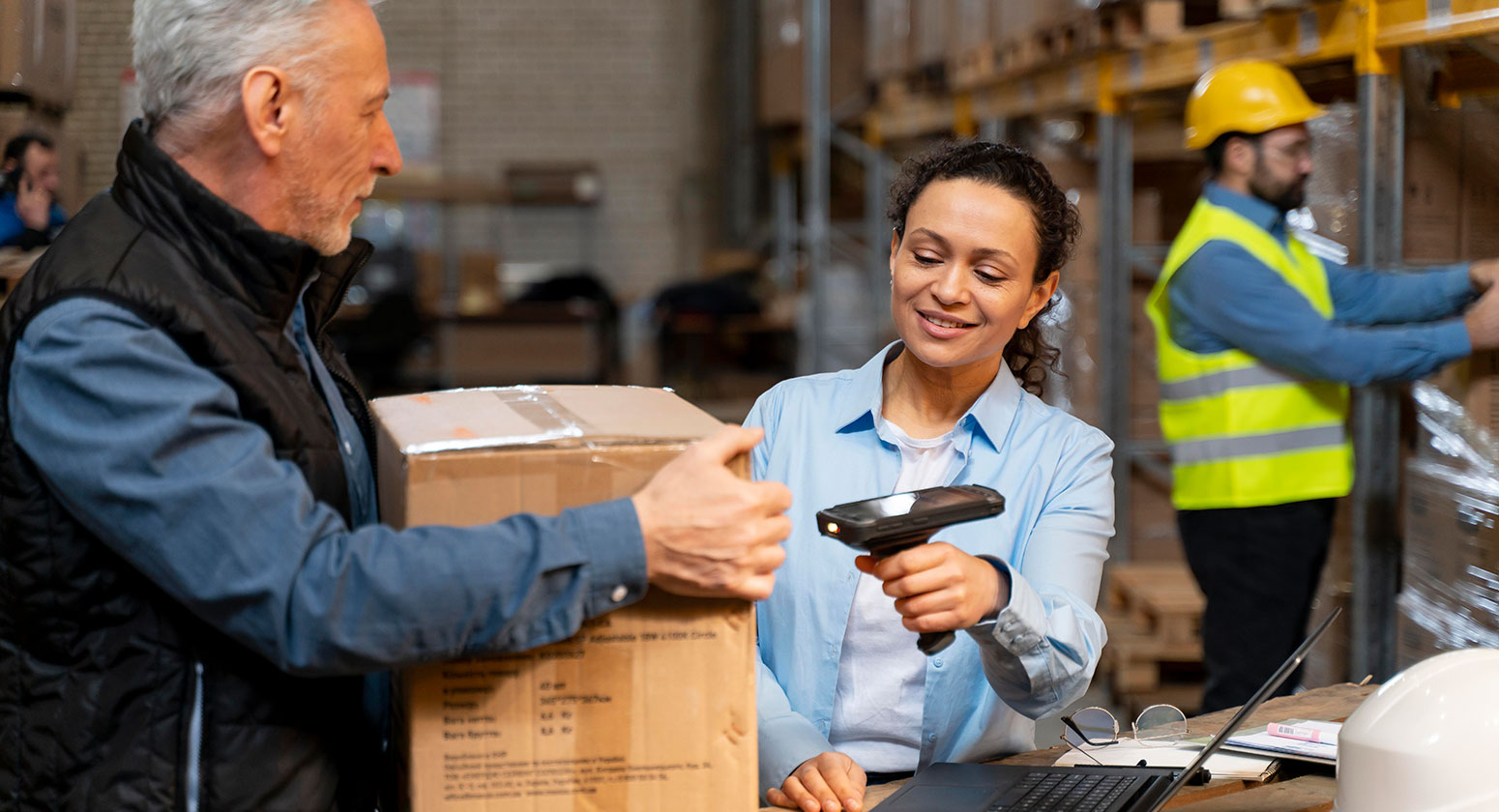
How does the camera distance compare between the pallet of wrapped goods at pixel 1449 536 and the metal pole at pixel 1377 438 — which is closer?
the pallet of wrapped goods at pixel 1449 536

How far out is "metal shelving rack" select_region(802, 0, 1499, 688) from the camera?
11.4ft

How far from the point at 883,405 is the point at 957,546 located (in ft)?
1.08

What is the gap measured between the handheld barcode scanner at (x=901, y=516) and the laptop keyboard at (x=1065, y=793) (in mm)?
336

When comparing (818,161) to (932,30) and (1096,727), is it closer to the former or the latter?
(932,30)

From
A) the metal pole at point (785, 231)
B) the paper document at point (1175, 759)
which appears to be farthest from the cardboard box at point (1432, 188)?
the metal pole at point (785, 231)

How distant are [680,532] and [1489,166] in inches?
110

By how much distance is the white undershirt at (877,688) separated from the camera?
74.7 inches

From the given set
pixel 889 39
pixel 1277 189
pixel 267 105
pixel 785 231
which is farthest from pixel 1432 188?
pixel 785 231

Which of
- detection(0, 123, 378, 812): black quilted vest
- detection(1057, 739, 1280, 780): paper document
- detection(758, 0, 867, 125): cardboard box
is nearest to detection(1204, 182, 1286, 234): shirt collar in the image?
detection(1057, 739, 1280, 780): paper document

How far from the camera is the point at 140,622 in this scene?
1298 mm

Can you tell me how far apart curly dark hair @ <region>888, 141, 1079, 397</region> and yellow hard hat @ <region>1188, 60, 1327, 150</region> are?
1.85 m

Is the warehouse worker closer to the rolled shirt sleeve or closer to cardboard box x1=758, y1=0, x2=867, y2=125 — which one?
the rolled shirt sleeve

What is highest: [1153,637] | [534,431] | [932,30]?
[932,30]

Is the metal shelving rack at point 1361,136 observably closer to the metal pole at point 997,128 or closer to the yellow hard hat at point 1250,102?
the yellow hard hat at point 1250,102
